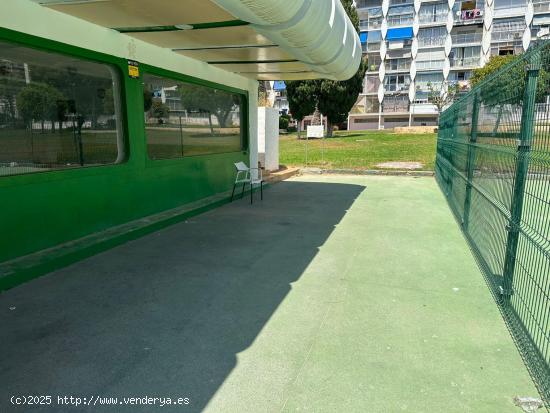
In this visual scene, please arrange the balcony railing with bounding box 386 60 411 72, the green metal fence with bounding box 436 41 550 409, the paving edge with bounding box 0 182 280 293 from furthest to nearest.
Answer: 1. the balcony railing with bounding box 386 60 411 72
2. the paving edge with bounding box 0 182 280 293
3. the green metal fence with bounding box 436 41 550 409

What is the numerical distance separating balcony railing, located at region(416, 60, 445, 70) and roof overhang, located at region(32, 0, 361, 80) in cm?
5255

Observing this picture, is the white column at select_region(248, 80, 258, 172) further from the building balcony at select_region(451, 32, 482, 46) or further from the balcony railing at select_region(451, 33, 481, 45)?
the balcony railing at select_region(451, 33, 481, 45)

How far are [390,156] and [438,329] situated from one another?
14.6 meters

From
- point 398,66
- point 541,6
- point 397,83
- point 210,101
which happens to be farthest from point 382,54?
point 210,101

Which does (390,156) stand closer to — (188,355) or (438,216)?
(438,216)

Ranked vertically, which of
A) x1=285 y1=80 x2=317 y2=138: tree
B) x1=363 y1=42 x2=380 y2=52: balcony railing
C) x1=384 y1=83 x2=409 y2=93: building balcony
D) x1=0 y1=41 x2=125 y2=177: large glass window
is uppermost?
x1=363 y1=42 x2=380 y2=52: balcony railing

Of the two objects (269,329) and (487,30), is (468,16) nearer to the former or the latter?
(487,30)

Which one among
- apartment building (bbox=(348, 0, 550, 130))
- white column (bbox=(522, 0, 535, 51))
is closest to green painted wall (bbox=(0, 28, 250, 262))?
apartment building (bbox=(348, 0, 550, 130))

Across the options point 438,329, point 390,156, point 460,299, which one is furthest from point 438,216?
point 390,156

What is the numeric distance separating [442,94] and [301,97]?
97.8ft

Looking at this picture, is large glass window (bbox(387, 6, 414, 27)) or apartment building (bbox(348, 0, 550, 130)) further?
large glass window (bbox(387, 6, 414, 27))

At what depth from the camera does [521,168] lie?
315 cm

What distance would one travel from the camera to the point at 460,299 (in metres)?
3.61

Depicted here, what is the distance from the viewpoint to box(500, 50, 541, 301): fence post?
2975 millimetres
